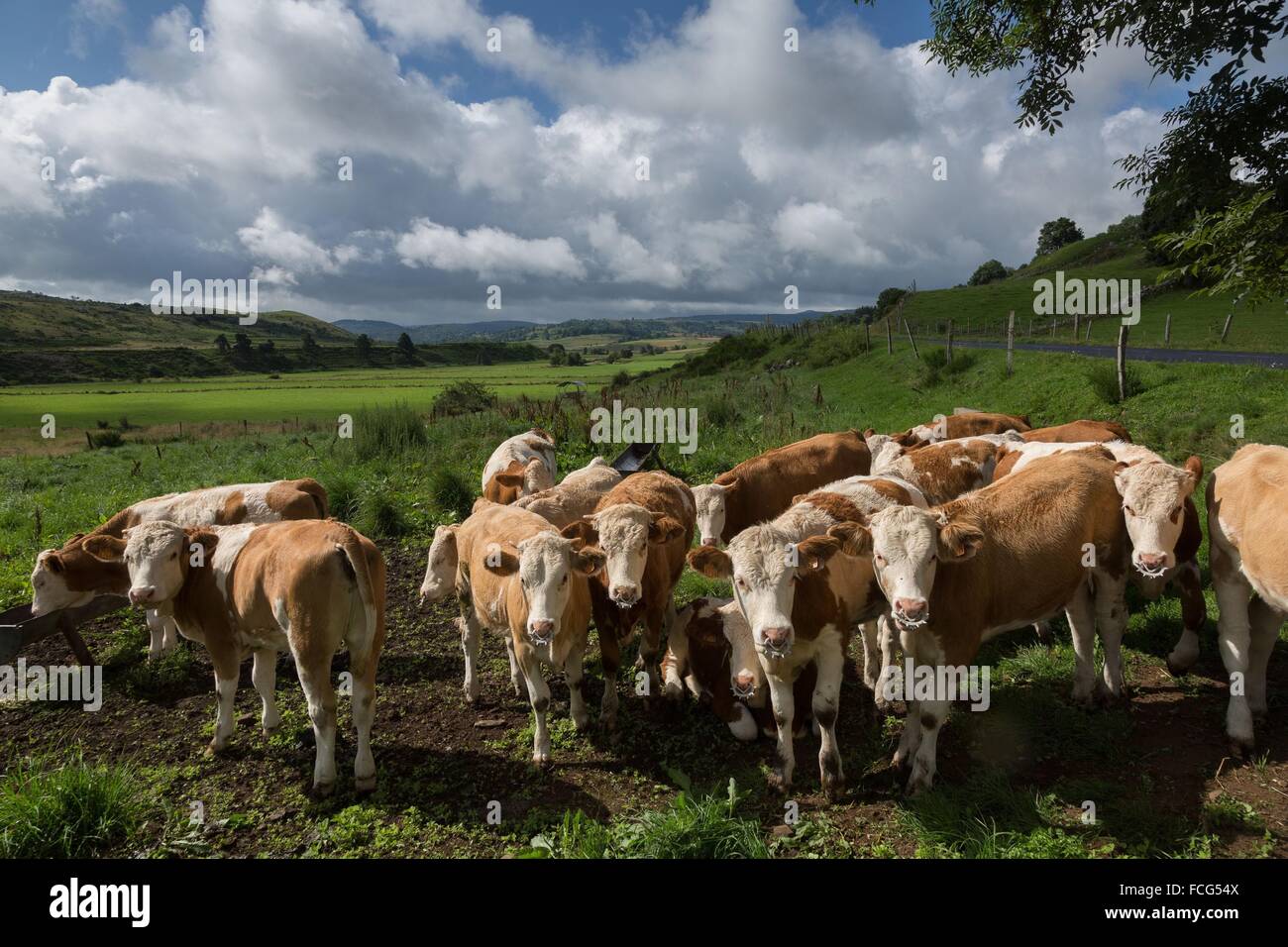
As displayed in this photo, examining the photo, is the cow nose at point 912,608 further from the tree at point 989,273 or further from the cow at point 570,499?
the tree at point 989,273

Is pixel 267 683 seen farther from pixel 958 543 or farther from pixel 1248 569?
pixel 1248 569

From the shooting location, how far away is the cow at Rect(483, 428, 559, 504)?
1028 cm

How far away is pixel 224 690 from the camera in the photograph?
5906 mm

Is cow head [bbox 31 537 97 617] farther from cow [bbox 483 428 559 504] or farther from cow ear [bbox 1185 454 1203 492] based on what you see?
cow ear [bbox 1185 454 1203 492]

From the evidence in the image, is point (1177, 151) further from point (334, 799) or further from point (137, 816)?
point (137, 816)

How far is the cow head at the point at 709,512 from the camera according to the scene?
7.62 m

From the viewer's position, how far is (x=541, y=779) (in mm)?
5332

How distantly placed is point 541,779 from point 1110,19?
8.16 m

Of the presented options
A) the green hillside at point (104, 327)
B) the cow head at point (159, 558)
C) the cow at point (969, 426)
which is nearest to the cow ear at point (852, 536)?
the cow head at point (159, 558)

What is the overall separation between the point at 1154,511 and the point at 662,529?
3.87m

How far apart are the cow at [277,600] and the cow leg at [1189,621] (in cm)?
684

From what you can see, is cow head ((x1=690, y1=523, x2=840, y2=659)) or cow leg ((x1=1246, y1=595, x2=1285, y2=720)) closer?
cow head ((x1=690, y1=523, x2=840, y2=659))

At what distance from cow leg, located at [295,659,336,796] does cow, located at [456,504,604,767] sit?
145 centimetres

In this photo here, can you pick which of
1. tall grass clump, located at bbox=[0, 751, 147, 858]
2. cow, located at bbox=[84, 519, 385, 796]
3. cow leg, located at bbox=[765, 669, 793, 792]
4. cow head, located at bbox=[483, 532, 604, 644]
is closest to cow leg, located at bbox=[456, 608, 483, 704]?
cow, located at bbox=[84, 519, 385, 796]
